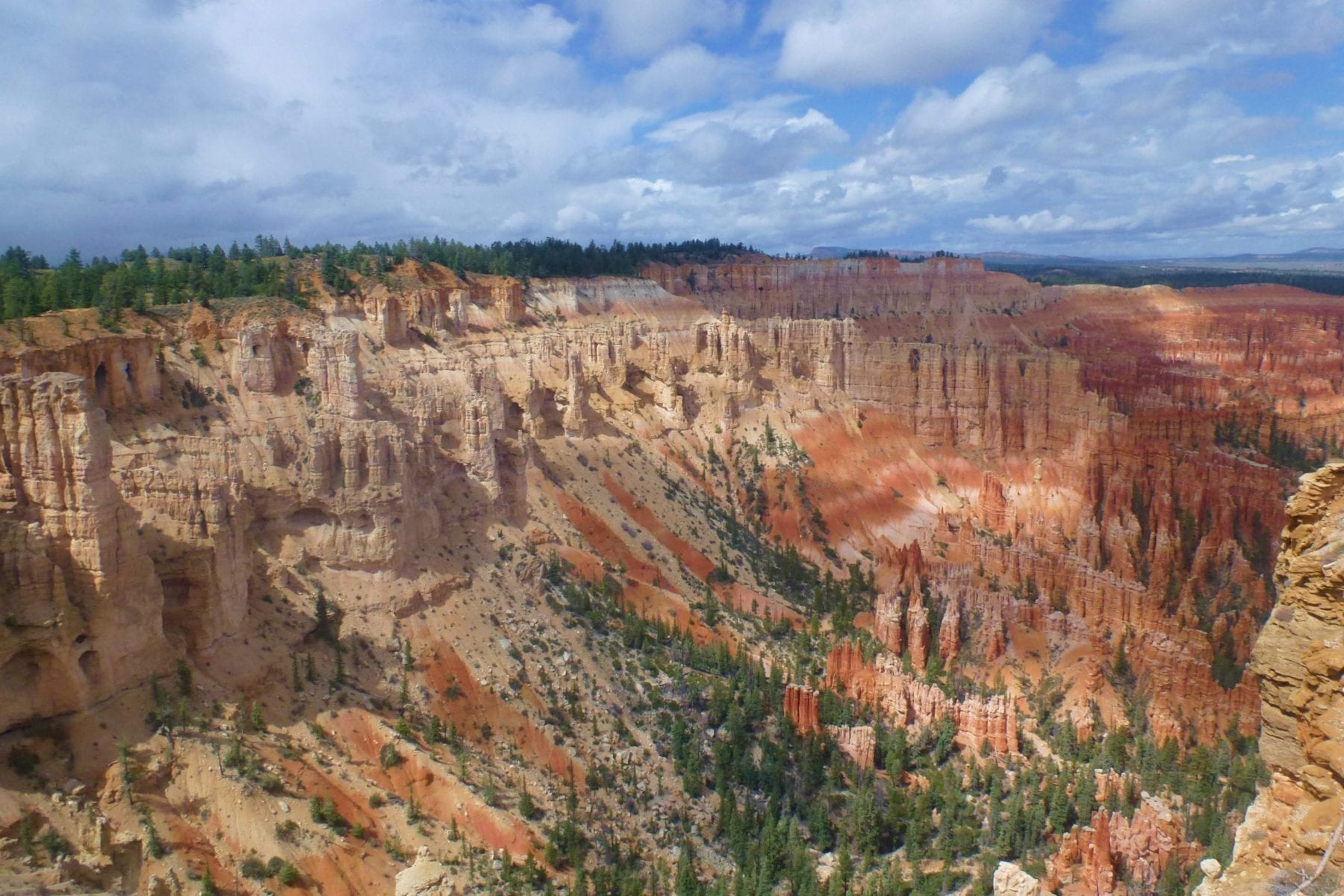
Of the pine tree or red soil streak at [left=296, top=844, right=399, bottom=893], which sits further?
the pine tree

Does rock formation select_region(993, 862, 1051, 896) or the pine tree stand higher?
rock formation select_region(993, 862, 1051, 896)

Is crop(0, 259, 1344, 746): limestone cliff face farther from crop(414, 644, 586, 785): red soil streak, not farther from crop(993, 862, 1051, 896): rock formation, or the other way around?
crop(993, 862, 1051, 896): rock formation

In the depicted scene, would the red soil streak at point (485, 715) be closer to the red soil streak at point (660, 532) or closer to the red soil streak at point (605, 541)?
the red soil streak at point (605, 541)

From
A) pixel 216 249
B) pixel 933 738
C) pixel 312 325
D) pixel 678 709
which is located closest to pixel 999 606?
pixel 933 738

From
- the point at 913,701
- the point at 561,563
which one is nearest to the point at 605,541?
the point at 561,563

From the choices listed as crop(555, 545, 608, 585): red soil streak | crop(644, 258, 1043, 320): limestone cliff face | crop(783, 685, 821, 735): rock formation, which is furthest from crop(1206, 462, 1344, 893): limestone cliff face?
crop(644, 258, 1043, 320): limestone cliff face
